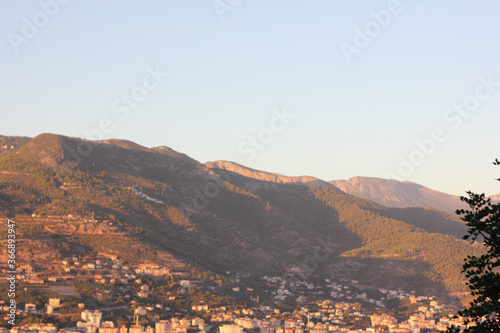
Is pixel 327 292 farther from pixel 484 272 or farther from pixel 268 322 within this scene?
pixel 484 272

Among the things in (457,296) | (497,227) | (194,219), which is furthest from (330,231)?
(497,227)

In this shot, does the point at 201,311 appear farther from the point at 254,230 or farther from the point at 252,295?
the point at 254,230

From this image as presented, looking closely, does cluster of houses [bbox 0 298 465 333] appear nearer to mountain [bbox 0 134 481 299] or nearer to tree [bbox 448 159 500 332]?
mountain [bbox 0 134 481 299]

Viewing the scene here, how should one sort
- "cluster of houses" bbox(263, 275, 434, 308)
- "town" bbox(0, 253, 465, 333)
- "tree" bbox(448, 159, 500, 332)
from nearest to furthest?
"tree" bbox(448, 159, 500, 332), "town" bbox(0, 253, 465, 333), "cluster of houses" bbox(263, 275, 434, 308)

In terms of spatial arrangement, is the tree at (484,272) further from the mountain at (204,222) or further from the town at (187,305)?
the mountain at (204,222)

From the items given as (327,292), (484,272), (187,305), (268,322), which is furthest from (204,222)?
(484,272)

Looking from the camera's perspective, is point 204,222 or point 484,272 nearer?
point 484,272

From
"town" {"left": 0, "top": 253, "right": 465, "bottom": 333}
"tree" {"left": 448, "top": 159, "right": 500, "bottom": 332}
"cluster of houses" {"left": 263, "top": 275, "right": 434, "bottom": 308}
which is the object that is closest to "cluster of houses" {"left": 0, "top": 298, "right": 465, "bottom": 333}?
"town" {"left": 0, "top": 253, "right": 465, "bottom": 333}

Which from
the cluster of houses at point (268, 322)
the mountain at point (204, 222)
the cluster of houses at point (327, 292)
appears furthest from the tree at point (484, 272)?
the cluster of houses at point (327, 292)
